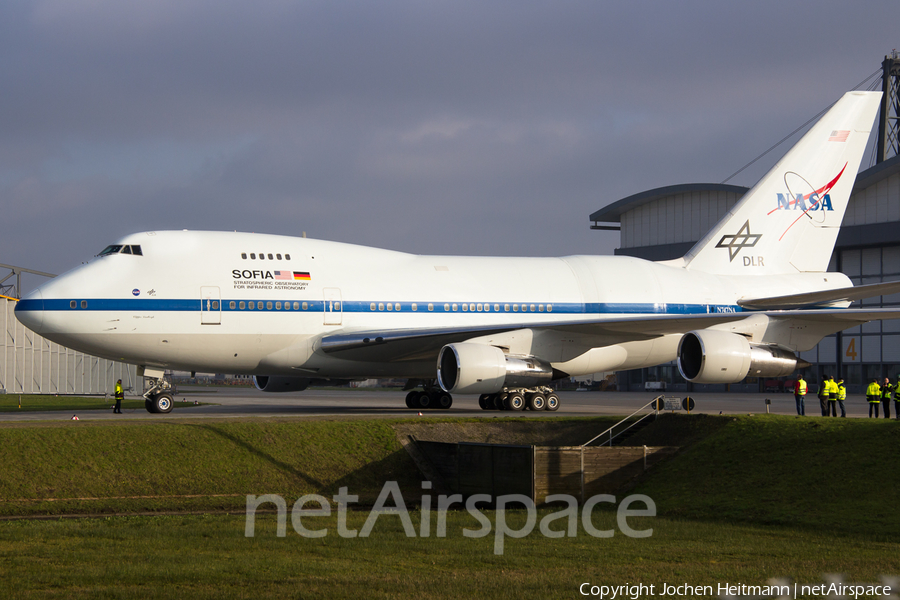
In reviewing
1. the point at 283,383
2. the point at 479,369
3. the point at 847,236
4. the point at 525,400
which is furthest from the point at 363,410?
the point at 847,236

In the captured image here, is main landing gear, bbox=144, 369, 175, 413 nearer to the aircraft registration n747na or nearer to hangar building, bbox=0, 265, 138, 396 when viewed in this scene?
the aircraft registration n747na

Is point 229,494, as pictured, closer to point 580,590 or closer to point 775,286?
point 580,590

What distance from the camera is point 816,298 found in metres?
27.0

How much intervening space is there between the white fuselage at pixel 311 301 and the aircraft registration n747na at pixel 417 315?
4cm

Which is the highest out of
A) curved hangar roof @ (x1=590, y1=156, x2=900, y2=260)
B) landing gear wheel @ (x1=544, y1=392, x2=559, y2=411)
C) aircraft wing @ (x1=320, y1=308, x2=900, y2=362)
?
curved hangar roof @ (x1=590, y1=156, x2=900, y2=260)

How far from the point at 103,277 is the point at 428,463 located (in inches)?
404

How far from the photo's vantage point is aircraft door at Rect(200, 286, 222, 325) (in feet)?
78.1

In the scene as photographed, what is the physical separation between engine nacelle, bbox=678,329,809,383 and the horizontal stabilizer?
3.22 meters

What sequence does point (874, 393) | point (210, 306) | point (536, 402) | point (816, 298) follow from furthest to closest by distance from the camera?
point (816, 298) < point (536, 402) < point (874, 393) < point (210, 306)

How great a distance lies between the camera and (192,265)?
24.1 metres

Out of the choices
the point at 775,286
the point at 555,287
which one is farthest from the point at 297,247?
the point at 775,286

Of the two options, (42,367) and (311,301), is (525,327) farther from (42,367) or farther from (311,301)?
(42,367)

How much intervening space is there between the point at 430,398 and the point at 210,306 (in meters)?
8.85

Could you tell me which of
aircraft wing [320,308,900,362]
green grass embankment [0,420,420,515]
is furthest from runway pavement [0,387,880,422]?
green grass embankment [0,420,420,515]
